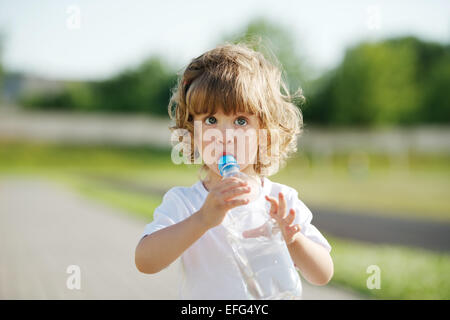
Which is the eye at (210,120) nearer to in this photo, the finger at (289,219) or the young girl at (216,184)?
the young girl at (216,184)

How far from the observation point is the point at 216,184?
181 centimetres

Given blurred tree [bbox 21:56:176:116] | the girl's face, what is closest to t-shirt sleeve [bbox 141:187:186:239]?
the girl's face

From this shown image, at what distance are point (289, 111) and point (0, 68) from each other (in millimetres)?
37696

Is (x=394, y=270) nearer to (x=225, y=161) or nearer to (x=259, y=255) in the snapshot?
(x=259, y=255)

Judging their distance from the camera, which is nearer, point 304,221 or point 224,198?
point 224,198

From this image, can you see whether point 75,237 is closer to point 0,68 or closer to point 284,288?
point 284,288

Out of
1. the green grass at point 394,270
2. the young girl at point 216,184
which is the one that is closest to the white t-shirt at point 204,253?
the young girl at point 216,184

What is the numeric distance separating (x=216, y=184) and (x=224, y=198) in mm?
150

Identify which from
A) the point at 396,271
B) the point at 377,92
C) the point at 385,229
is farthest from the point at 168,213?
the point at 377,92

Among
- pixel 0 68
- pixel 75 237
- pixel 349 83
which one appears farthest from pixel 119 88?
pixel 75 237

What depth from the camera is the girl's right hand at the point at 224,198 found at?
1658 millimetres

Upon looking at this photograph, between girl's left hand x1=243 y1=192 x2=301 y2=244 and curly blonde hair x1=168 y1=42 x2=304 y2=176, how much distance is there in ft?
1.46

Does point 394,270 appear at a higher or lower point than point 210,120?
lower

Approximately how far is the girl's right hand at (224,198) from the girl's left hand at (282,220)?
106 mm
